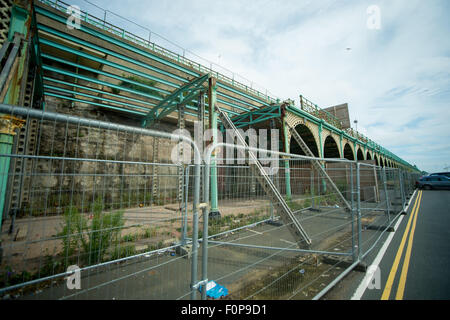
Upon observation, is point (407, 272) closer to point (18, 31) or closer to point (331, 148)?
point (18, 31)

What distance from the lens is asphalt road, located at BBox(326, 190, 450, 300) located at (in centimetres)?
284

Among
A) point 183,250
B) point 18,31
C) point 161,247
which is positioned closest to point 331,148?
point 183,250

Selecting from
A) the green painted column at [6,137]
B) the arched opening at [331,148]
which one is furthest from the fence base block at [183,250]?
the arched opening at [331,148]

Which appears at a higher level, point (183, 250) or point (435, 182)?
point (435, 182)

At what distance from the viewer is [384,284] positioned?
123 inches

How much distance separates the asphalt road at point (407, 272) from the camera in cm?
284

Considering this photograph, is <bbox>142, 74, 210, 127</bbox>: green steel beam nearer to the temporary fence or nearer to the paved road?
the temporary fence

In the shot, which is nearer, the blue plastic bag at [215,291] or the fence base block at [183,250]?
the blue plastic bag at [215,291]

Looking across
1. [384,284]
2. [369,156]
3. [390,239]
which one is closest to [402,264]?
[384,284]

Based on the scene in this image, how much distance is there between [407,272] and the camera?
136 inches

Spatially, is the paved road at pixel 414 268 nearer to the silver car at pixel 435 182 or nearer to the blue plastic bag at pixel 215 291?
→ the blue plastic bag at pixel 215 291

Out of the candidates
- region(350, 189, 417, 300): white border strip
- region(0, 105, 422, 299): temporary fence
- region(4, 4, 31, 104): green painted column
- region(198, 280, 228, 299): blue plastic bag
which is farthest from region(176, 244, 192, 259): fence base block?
region(4, 4, 31, 104): green painted column
